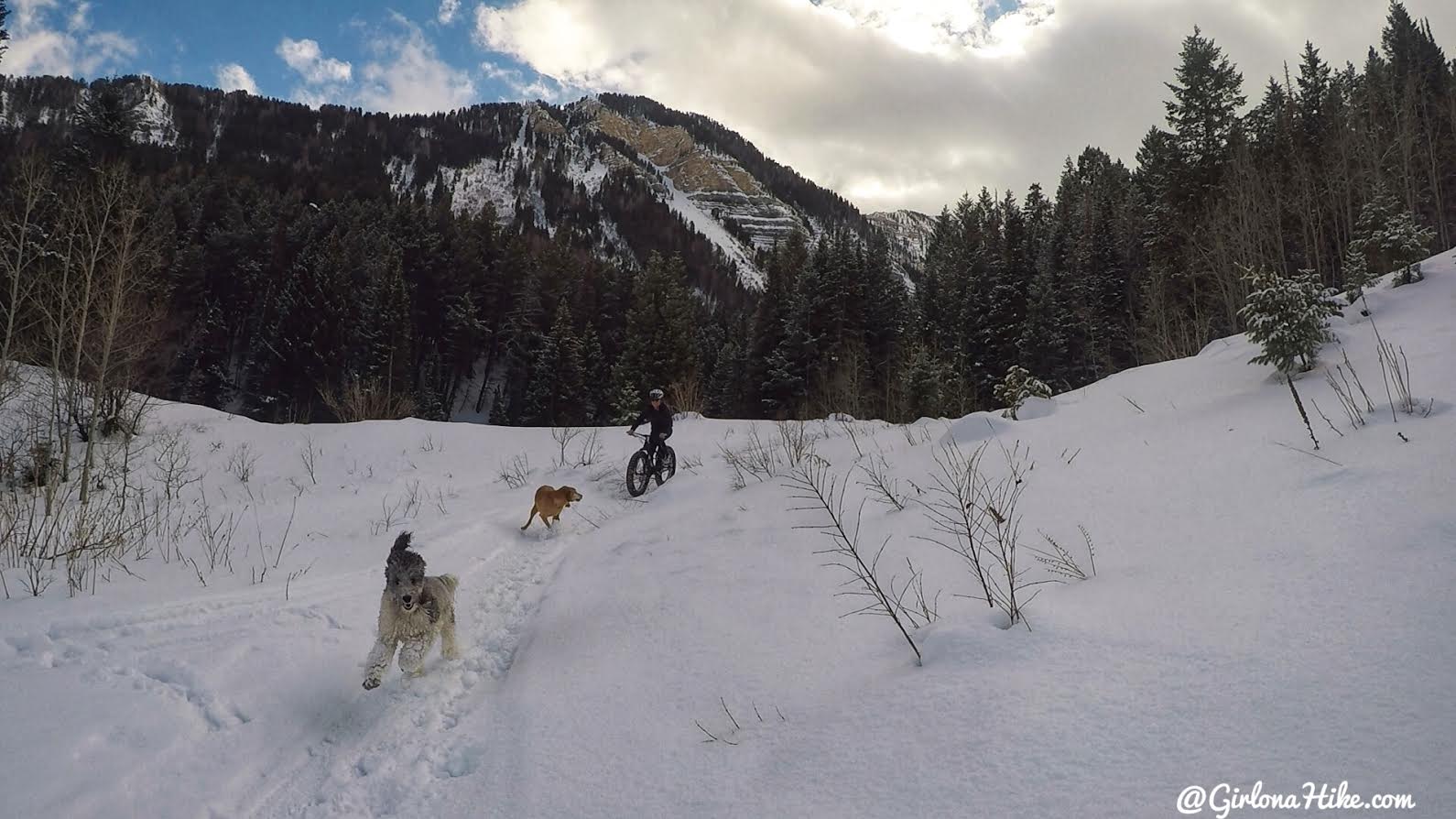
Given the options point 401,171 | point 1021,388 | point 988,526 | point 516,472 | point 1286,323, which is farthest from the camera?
point 401,171

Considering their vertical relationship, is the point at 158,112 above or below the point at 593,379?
above

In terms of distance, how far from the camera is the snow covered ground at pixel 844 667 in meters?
1.73

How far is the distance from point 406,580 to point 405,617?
246 mm

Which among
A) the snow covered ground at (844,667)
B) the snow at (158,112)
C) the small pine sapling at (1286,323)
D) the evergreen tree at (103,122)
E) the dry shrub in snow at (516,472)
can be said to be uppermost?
the snow at (158,112)

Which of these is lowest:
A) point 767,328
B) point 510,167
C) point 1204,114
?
point 767,328

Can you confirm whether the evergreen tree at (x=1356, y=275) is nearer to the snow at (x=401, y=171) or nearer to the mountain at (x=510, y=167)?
the mountain at (x=510, y=167)

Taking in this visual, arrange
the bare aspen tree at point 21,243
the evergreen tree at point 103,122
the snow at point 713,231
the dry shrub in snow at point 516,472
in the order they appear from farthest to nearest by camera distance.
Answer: the snow at point 713,231
the evergreen tree at point 103,122
the bare aspen tree at point 21,243
the dry shrub in snow at point 516,472

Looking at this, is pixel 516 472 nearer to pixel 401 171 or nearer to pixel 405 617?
pixel 405 617

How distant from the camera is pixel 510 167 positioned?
12056cm

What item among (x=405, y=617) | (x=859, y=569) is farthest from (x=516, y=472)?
(x=859, y=569)

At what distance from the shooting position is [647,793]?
2318 mm

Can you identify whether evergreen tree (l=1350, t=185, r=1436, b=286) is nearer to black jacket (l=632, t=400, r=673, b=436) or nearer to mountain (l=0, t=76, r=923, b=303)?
black jacket (l=632, t=400, r=673, b=436)

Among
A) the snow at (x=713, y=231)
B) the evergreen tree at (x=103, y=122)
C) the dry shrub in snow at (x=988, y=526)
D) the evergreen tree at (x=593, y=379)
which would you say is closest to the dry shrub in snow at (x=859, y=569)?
the dry shrub in snow at (x=988, y=526)

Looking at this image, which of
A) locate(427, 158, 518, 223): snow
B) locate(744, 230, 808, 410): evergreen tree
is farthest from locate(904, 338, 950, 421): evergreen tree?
locate(427, 158, 518, 223): snow
